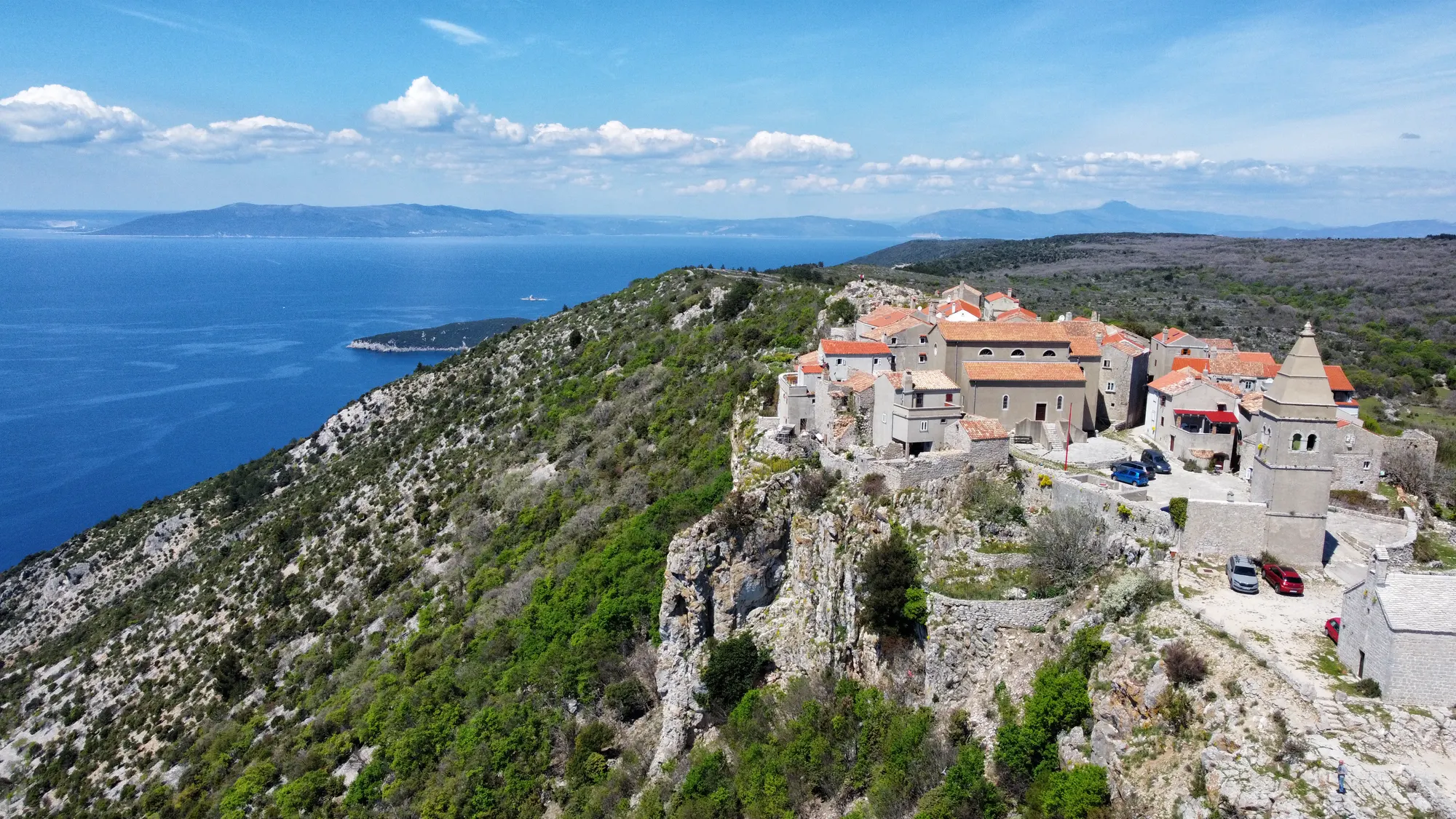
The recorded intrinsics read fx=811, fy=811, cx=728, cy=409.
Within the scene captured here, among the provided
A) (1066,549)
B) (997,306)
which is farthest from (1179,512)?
(997,306)

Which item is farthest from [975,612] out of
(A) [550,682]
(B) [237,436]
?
(B) [237,436]

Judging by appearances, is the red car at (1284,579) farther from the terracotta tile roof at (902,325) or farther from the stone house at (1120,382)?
the terracotta tile roof at (902,325)

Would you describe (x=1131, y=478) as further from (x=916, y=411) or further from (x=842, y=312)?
(x=842, y=312)

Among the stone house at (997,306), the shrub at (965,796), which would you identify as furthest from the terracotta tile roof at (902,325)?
the shrub at (965,796)

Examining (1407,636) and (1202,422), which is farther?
(1202,422)

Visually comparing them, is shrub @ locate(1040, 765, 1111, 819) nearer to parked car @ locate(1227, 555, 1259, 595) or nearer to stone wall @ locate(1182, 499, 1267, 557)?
parked car @ locate(1227, 555, 1259, 595)

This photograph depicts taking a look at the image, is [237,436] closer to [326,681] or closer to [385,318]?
[326,681]
